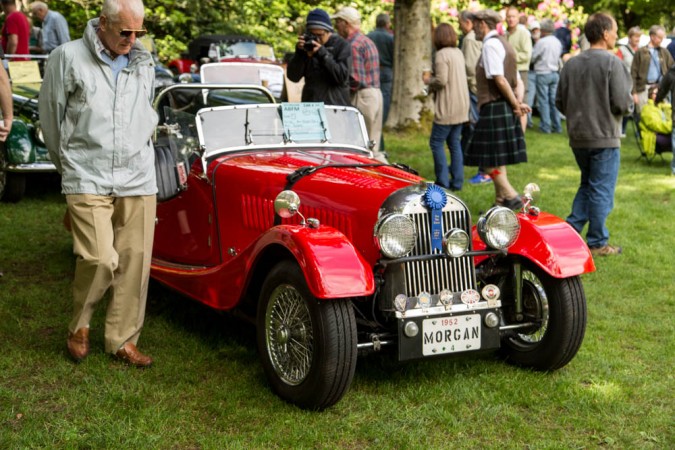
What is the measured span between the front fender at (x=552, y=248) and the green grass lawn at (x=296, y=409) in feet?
2.10

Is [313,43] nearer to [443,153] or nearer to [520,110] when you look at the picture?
[520,110]

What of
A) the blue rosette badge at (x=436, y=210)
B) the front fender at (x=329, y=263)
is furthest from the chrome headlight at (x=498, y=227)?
the front fender at (x=329, y=263)

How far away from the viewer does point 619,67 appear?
7234 mm

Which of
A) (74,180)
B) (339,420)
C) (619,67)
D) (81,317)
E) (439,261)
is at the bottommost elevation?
(339,420)

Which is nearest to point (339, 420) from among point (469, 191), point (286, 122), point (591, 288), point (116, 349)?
point (116, 349)

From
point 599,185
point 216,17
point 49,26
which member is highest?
point 216,17

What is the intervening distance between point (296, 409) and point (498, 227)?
1462 mm

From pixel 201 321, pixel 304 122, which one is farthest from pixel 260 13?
pixel 201 321

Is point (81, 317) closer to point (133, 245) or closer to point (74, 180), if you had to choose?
point (133, 245)

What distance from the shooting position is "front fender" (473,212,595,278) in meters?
4.67

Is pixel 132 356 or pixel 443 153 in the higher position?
pixel 443 153

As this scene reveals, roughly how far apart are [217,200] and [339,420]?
192 cm

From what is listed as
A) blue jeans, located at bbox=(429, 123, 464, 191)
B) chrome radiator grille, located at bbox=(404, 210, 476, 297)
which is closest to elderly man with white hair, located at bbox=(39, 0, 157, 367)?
chrome radiator grille, located at bbox=(404, 210, 476, 297)

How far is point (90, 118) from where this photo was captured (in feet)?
15.2
